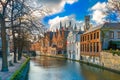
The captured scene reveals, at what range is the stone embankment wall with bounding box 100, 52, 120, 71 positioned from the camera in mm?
46241

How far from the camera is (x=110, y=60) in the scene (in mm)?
50469

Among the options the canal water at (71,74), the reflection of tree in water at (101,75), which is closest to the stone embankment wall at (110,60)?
the canal water at (71,74)

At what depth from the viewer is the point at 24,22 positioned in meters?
29.7

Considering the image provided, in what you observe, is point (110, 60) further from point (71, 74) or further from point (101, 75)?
point (71, 74)

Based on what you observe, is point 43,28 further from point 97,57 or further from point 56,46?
point 56,46

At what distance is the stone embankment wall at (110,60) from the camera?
→ 4624 centimetres

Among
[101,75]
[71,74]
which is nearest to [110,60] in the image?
[101,75]

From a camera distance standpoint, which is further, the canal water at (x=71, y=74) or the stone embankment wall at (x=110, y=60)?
the stone embankment wall at (x=110, y=60)

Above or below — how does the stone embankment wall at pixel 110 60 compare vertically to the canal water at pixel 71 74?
above

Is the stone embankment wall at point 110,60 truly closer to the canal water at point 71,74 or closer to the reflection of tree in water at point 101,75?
the canal water at point 71,74

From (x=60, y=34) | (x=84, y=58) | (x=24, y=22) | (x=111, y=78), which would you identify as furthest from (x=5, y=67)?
(x=60, y=34)

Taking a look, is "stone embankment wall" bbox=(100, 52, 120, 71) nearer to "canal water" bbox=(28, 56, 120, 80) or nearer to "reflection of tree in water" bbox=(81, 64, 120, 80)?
"canal water" bbox=(28, 56, 120, 80)

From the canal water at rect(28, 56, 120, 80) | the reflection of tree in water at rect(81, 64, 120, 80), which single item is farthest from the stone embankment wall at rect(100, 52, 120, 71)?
the reflection of tree in water at rect(81, 64, 120, 80)

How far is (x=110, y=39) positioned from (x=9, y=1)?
38601mm
